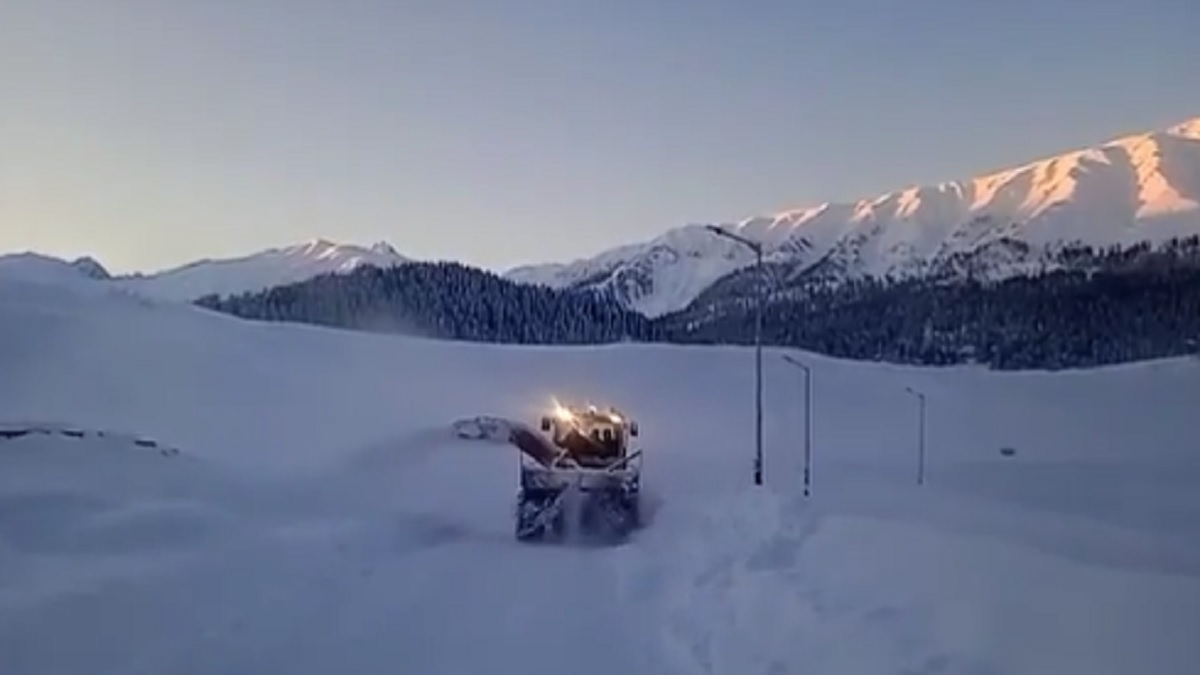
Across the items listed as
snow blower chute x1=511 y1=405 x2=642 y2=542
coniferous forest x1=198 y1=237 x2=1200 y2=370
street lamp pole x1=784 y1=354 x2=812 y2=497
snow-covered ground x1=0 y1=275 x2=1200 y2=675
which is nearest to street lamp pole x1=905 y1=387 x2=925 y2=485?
snow-covered ground x1=0 y1=275 x2=1200 y2=675

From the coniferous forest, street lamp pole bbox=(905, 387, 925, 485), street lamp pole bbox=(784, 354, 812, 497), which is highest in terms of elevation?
the coniferous forest

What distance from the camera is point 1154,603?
9438 millimetres

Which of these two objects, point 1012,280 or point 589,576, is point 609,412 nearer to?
point 589,576

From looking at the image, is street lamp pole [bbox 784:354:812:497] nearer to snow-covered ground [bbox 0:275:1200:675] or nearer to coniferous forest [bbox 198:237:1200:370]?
snow-covered ground [bbox 0:275:1200:675]

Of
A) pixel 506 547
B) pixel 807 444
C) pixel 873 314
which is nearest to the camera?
pixel 506 547

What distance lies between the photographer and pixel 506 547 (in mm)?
21609

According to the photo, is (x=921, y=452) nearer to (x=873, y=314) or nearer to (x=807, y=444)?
(x=807, y=444)

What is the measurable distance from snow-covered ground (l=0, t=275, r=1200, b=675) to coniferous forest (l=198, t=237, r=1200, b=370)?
2245cm

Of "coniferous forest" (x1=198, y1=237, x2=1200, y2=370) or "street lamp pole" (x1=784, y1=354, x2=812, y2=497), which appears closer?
"street lamp pole" (x1=784, y1=354, x2=812, y2=497)

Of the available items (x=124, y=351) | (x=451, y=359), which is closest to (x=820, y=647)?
(x=124, y=351)

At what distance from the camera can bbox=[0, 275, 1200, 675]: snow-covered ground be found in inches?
391

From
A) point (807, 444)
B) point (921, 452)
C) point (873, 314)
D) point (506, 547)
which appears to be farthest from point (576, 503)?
point (873, 314)

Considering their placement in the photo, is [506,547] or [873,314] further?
[873,314]

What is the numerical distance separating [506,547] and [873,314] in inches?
5056
